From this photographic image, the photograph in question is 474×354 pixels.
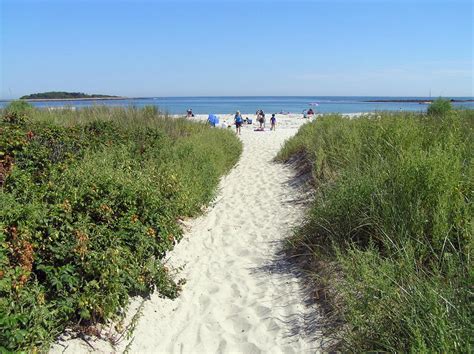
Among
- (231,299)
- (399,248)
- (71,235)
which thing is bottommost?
(231,299)

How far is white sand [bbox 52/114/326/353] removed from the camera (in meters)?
3.74

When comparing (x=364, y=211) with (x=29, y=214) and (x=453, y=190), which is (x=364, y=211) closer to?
(x=453, y=190)

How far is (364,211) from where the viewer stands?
488 cm

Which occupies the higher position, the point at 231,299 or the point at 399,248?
the point at 399,248

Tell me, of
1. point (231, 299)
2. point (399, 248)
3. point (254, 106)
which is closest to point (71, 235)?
point (231, 299)

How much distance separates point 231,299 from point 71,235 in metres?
1.87

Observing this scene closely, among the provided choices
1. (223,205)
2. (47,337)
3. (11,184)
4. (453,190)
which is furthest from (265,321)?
(223,205)

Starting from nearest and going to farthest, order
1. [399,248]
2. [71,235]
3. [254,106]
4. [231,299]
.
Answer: [71,235]
[399,248]
[231,299]
[254,106]

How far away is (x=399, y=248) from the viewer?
161 inches

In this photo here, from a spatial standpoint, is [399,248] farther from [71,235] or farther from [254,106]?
[254,106]

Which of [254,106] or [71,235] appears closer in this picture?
[71,235]

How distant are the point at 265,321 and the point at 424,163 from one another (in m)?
2.40

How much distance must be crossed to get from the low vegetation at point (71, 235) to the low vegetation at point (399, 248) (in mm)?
1863

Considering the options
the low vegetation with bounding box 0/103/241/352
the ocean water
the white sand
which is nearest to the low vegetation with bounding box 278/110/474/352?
the white sand
